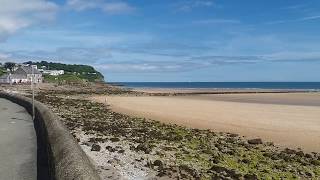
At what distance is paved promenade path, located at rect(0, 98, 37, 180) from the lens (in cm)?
1161

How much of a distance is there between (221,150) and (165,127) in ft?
25.2

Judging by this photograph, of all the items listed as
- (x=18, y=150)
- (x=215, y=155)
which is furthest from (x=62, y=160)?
(x=215, y=155)

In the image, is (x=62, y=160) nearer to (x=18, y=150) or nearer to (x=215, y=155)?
(x=18, y=150)

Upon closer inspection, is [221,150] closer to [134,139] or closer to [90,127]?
[134,139]

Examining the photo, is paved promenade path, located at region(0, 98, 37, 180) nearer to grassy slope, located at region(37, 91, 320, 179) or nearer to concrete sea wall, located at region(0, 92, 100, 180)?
concrete sea wall, located at region(0, 92, 100, 180)

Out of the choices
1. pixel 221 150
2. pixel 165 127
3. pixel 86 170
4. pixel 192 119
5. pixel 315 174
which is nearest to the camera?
pixel 86 170

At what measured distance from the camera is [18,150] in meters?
14.9

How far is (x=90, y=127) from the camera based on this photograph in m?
22.0

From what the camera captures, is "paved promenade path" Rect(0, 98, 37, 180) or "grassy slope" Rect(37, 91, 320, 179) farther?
"grassy slope" Rect(37, 91, 320, 179)

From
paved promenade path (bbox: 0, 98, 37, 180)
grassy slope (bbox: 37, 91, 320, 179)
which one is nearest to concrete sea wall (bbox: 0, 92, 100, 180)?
paved promenade path (bbox: 0, 98, 37, 180)

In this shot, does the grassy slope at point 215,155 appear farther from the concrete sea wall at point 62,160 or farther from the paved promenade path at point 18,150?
the paved promenade path at point 18,150

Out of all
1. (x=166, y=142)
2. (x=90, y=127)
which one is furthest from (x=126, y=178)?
(x=90, y=127)

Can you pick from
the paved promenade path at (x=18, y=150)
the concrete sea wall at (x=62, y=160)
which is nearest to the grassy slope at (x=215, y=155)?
the concrete sea wall at (x=62, y=160)

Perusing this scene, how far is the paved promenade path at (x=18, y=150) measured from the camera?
38.1 ft
